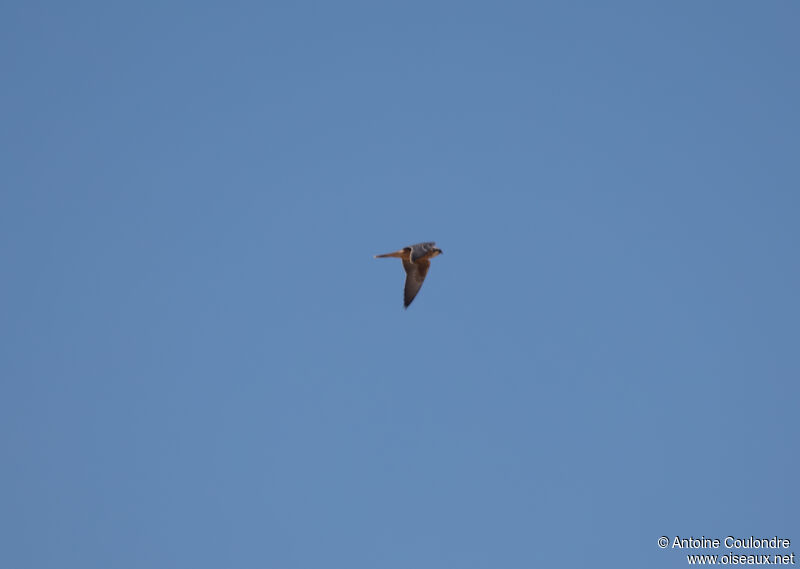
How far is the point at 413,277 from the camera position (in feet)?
175

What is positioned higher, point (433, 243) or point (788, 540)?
point (433, 243)

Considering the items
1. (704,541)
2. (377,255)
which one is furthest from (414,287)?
(704,541)

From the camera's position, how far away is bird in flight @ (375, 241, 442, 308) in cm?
5234

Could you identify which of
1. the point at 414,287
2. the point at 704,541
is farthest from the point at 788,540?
the point at 414,287

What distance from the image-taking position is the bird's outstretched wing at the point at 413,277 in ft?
174

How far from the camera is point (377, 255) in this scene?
174 feet

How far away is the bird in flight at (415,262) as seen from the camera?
172 ft

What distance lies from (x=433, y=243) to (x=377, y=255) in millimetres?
1873

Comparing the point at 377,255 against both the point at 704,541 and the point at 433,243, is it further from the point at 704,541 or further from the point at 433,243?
the point at 704,541

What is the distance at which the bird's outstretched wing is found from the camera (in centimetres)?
5312

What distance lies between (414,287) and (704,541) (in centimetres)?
1218

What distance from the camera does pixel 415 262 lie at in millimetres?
53000

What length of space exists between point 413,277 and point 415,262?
0.58 meters

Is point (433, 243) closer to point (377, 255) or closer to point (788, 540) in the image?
point (377, 255)
